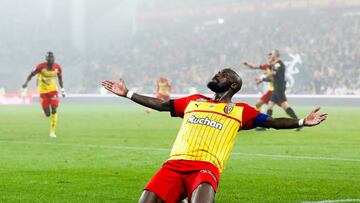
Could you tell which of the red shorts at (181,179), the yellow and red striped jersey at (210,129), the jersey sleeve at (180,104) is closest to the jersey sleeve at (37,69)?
the jersey sleeve at (180,104)

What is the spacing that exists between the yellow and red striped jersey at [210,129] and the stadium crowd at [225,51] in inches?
1665

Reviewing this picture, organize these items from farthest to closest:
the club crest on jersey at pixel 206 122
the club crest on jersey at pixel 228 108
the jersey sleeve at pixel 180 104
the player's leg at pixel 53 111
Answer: the player's leg at pixel 53 111 < the jersey sleeve at pixel 180 104 < the club crest on jersey at pixel 228 108 < the club crest on jersey at pixel 206 122

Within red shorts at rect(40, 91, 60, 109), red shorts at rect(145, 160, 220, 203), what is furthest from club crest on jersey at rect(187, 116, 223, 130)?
red shorts at rect(40, 91, 60, 109)

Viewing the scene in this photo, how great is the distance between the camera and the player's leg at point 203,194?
6457 millimetres

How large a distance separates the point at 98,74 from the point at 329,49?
18.6m

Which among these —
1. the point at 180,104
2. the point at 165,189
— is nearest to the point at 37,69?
the point at 180,104

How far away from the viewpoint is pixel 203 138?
7039mm

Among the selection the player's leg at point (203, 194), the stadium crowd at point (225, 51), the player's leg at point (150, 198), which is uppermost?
the player's leg at point (203, 194)

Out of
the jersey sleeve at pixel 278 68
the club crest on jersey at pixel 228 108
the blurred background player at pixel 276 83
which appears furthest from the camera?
the jersey sleeve at pixel 278 68

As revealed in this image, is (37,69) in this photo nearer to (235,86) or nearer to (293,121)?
(235,86)

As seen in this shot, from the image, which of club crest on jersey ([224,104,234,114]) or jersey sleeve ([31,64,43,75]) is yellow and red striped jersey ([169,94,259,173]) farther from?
jersey sleeve ([31,64,43,75])

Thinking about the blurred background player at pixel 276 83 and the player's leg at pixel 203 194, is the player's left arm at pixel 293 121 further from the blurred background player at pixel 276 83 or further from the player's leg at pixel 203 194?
the blurred background player at pixel 276 83

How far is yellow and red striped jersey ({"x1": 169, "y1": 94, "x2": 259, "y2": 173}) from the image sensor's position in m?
7.00

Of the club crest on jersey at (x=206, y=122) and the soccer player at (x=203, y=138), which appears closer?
the soccer player at (x=203, y=138)
